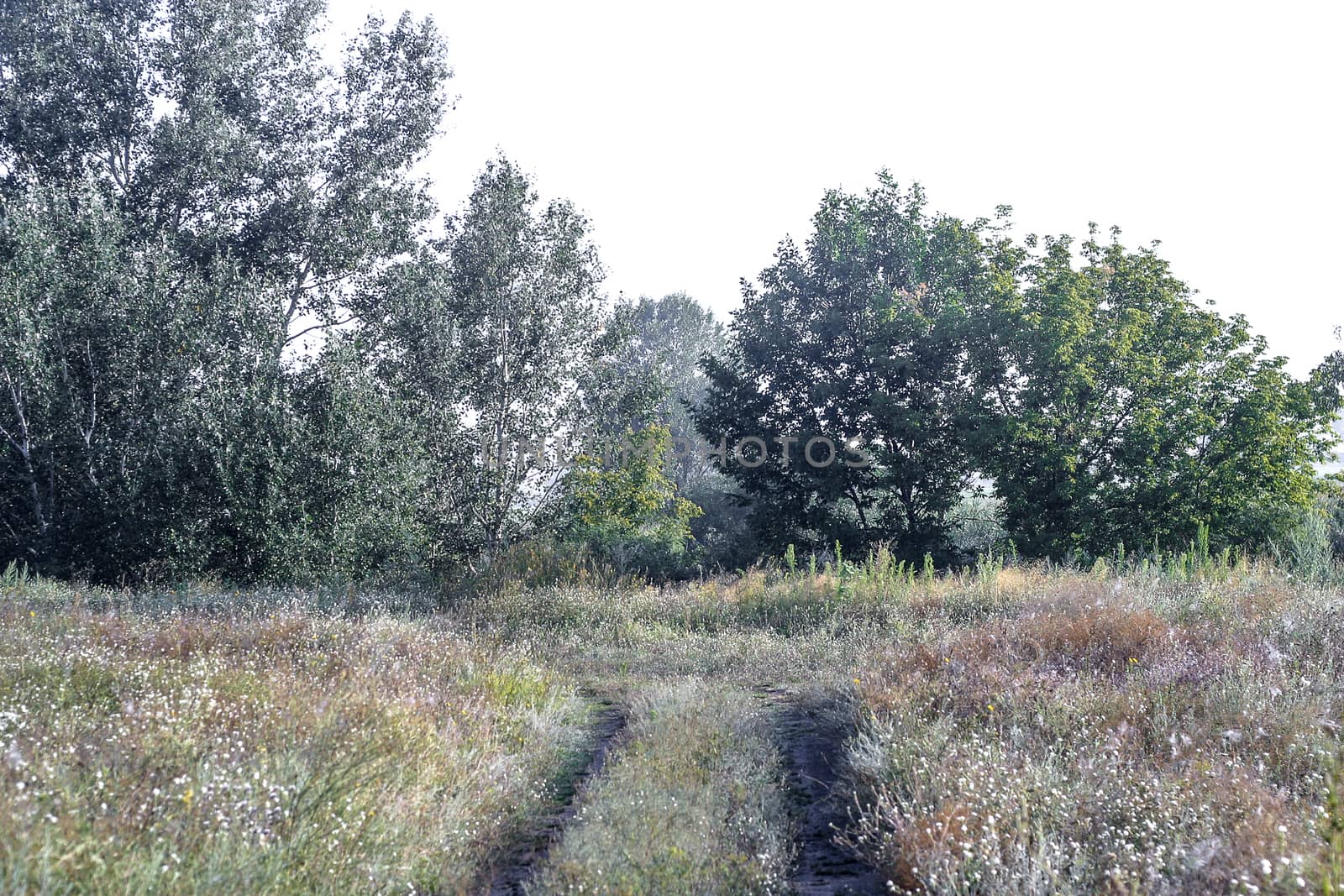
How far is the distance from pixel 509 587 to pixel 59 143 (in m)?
17.4

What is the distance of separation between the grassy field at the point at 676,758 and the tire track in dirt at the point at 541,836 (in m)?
0.03

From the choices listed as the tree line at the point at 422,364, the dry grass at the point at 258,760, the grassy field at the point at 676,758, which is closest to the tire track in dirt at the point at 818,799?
the grassy field at the point at 676,758

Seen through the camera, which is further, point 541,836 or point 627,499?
point 627,499

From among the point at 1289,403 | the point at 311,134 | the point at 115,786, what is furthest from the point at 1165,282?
the point at 115,786

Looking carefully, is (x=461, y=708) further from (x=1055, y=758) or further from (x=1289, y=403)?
(x=1289, y=403)

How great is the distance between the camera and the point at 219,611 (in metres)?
11.5

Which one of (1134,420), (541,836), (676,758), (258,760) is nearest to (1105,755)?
(676,758)

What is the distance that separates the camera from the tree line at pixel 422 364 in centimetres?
1842

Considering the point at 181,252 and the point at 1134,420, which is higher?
the point at 181,252

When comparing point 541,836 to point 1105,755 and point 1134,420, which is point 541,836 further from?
point 1134,420

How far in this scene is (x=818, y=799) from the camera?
6.14m

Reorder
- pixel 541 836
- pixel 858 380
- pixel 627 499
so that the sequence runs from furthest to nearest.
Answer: pixel 858 380, pixel 627 499, pixel 541 836

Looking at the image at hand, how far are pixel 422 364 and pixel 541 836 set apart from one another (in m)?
17.8

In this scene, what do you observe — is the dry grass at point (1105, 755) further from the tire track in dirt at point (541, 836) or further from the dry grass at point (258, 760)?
the dry grass at point (258, 760)
